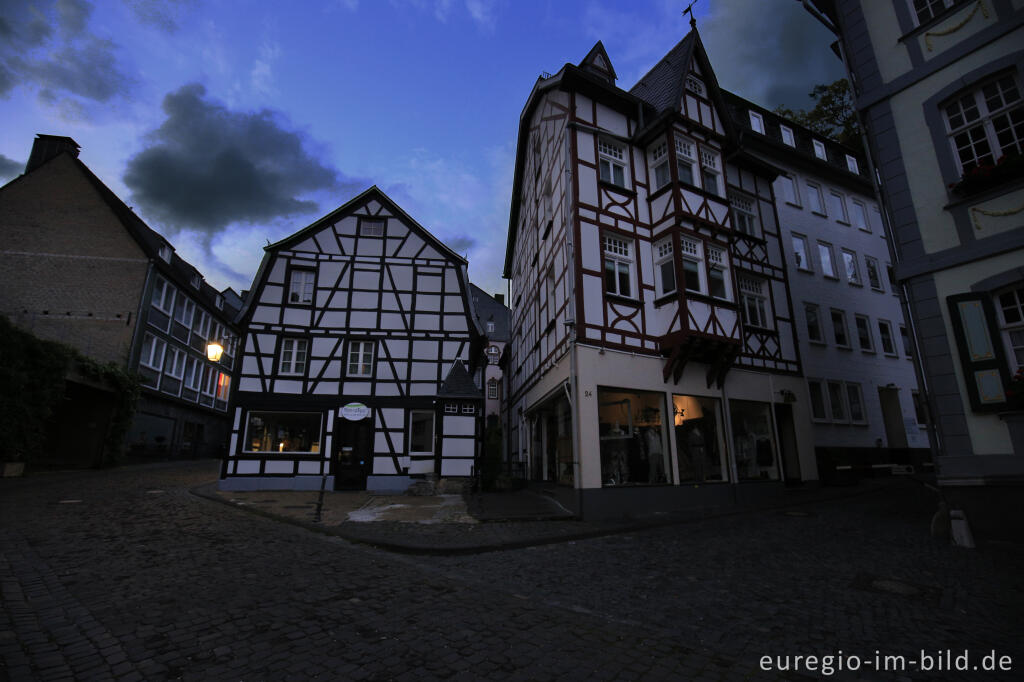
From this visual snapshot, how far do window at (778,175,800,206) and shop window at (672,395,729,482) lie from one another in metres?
12.2

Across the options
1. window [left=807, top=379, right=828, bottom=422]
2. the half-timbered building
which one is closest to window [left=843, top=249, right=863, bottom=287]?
window [left=807, top=379, right=828, bottom=422]

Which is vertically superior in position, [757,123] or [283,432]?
[757,123]

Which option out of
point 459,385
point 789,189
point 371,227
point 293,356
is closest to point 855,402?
point 789,189

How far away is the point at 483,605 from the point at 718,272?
11897mm

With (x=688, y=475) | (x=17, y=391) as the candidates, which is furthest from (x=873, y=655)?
(x=17, y=391)

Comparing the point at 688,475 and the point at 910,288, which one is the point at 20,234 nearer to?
the point at 688,475

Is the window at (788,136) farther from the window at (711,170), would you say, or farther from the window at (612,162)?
the window at (612,162)

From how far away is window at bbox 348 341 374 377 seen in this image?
740 inches

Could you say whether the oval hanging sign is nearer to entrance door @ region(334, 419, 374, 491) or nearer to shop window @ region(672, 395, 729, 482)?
entrance door @ region(334, 419, 374, 491)

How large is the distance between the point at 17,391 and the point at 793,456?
2572 cm

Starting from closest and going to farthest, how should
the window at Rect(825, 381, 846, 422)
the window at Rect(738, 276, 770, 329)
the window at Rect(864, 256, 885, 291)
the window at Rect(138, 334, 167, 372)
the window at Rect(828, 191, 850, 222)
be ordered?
the window at Rect(738, 276, 770, 329) → the window at Rect(825, 381, 846, 422) → the window at Rect(864, 256, 885, 291) → the window at Rect(828, 191, 850, 222) → the window at Rect(138, 334, 167, 372)

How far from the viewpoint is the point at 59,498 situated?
11859 mm

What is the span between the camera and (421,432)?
732 inches

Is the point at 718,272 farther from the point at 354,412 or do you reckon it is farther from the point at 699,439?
the point at 354,412
